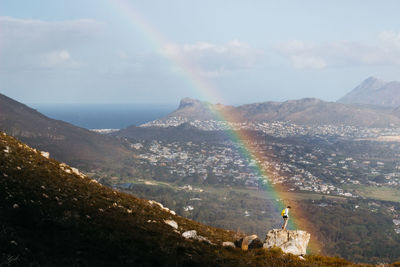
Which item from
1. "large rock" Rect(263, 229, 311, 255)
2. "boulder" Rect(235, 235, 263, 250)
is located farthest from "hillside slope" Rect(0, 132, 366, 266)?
"boulder" Rect(235, 235, 263, 250)

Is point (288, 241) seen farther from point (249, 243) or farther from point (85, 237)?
point (85, 237)

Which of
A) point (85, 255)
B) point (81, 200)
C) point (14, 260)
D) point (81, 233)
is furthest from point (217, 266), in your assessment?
point (81, 200)

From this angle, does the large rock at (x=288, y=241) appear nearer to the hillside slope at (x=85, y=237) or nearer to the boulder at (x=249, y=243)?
the boulder at (x=249, y=243)

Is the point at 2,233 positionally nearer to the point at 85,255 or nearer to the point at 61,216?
the point at 85,255

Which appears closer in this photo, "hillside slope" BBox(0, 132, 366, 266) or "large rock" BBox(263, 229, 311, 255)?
"hillside slope" BBox(0, 132, 366, 266)

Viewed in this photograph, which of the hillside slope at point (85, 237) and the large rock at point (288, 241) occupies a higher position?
the hillside slope at point (85, 237)

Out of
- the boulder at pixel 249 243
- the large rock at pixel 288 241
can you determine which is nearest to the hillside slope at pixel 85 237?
the large rock at pixel 288 241

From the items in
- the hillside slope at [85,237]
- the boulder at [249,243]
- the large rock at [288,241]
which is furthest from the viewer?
the boulder at [249,243]

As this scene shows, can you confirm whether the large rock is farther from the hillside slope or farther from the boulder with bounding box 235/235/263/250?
the hillside slope
